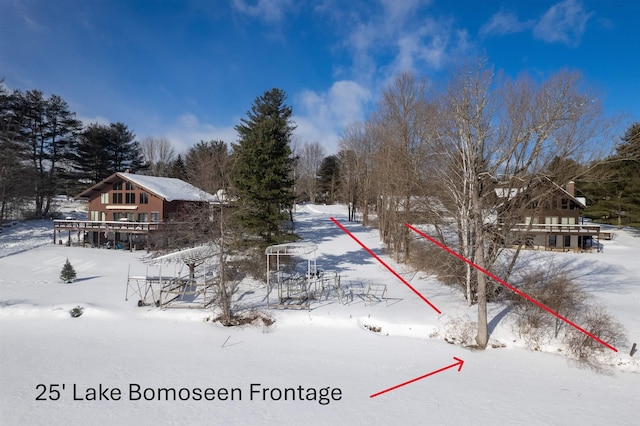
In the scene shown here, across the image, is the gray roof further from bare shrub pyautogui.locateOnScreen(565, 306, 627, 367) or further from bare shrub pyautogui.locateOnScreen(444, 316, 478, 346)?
bare shrub pyautogui.locateOnScreen(565, 306, 627, 367)

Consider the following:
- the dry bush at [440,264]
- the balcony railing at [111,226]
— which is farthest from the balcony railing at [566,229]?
the balcony railing at [111,226]

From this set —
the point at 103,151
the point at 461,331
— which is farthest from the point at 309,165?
the point at 461,331

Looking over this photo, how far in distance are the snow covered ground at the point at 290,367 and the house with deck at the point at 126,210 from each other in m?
12.5

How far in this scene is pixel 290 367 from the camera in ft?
36.3

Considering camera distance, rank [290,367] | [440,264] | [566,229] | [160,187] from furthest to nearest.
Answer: [160,187] < [566,229] < [440,264] < [290,367]

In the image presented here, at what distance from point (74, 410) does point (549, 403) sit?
13.0 m

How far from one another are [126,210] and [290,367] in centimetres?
3071

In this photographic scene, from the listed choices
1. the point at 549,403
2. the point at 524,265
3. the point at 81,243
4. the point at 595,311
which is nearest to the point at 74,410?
the point at 549,403

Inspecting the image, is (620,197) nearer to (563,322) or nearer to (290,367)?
(563,322)

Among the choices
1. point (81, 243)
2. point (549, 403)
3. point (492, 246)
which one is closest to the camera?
point (549, 403)

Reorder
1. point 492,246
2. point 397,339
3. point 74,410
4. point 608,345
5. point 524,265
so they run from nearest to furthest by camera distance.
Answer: point 74,410 → point 608,345 → point 397,339 → point 492,246 → point 524,265

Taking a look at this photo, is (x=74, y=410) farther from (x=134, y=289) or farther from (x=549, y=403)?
(x=549, y=403)

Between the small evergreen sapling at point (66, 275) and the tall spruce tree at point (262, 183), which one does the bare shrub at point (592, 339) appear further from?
the small evergreen sapling at point (66, 275)

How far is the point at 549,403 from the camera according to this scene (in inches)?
358
